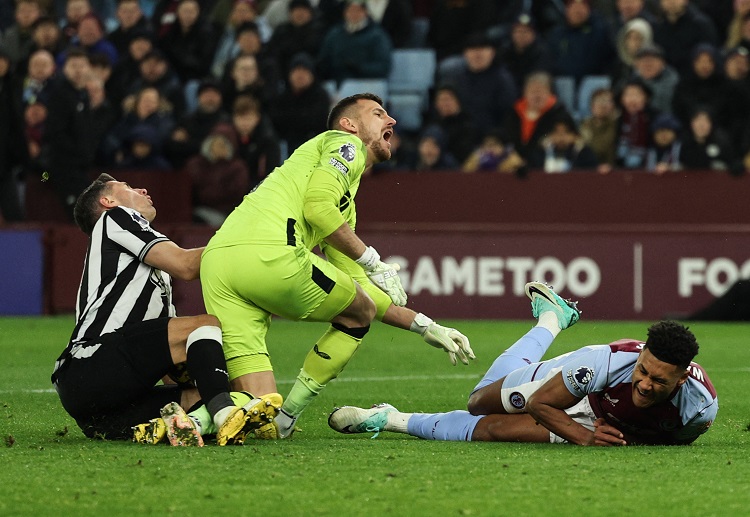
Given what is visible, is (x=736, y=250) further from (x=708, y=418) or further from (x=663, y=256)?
(x=708, y=418)

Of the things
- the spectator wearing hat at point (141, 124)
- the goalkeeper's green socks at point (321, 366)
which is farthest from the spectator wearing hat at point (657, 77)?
the goalkeeper's green socks at point (321, 366)

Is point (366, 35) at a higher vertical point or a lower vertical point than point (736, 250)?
higher

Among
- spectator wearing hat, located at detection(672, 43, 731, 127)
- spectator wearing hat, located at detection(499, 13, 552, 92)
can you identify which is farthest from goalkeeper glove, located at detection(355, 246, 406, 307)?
spectator wearing hat, located at detection(499, 13, 552, 92)

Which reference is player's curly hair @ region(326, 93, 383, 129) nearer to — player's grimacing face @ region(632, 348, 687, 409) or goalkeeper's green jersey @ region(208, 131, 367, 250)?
goalkeeper's green jersey @ region(208, 131, 367, 250)

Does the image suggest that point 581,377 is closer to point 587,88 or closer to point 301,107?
point 301,107

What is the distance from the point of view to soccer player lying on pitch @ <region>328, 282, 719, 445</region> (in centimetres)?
592

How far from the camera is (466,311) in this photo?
47.5 ft

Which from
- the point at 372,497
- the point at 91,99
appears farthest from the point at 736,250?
the point at 372,497

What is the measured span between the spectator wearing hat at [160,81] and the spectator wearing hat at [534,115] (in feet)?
12.8

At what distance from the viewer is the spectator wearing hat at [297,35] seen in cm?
1691

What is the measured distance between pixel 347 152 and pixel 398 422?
4.45ft

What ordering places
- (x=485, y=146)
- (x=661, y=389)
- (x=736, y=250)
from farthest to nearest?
(x=485, y=146) < (x=736, y=250) < (x=661, y=389)

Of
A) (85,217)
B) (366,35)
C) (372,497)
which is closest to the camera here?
(372,497)

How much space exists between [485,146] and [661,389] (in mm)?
9418
